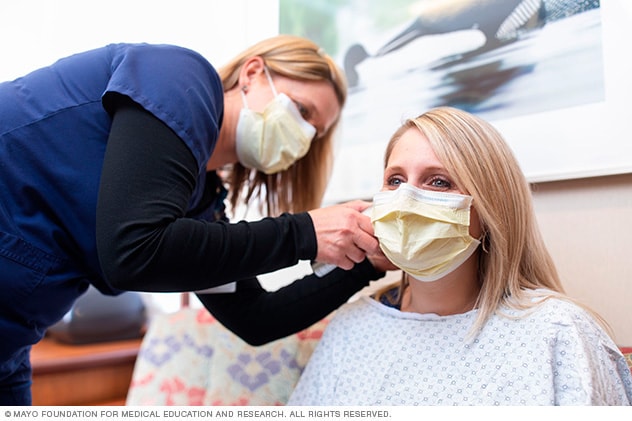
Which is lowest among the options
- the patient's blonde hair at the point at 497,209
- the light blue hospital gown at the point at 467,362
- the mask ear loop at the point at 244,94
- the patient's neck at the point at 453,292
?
the light blue hospital gown at the point at 467,362

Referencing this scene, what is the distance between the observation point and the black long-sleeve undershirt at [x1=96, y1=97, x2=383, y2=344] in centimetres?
81

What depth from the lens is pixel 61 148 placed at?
36.5 inches

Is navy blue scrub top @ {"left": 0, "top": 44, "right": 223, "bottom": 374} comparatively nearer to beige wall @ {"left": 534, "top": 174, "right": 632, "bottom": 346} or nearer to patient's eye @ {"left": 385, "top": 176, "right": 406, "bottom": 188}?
patient's eye @ {"left": 385, "top": 176, "right": 406, "bottom": 188}

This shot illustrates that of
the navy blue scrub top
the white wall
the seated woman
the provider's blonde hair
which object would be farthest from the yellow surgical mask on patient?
the white wall

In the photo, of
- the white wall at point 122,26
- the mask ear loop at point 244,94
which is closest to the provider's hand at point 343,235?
the mask ear loop at point 244,94

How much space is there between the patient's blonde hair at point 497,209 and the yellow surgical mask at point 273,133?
0.35 meters

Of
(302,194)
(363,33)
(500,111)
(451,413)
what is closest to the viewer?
(451,413)

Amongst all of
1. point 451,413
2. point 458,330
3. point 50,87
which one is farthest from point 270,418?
point 50,87

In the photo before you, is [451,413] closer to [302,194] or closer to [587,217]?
[587,217]

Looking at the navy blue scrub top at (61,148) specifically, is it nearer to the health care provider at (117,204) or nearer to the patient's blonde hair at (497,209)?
the health care provider at (117,204)

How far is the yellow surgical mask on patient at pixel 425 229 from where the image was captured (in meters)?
0.96

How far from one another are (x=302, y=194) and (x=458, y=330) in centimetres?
66

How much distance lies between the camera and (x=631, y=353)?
1.04 meters

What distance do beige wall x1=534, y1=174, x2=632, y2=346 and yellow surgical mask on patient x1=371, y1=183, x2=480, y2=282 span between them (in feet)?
1.29
